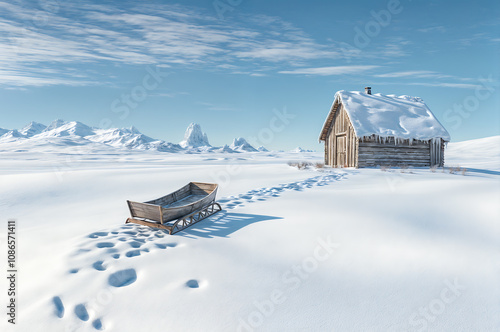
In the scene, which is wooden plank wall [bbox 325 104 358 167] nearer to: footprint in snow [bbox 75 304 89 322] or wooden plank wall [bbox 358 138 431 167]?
wooden plank wall [bbox 358 138 431 167]

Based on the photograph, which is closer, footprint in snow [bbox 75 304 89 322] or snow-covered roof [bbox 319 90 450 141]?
footprint in snow [bbox 75 304 89 322]

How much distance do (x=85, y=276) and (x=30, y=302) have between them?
29.3 inches

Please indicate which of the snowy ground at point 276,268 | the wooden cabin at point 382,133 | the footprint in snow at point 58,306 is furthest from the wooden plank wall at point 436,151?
the footprint in snow at point 58,306

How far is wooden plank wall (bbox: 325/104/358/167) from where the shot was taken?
18.8 meters

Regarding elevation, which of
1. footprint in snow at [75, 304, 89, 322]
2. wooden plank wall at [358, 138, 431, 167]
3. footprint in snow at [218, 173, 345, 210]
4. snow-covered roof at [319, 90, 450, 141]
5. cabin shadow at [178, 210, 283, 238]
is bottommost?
footprint in snow at [75, 304, 89, 322]

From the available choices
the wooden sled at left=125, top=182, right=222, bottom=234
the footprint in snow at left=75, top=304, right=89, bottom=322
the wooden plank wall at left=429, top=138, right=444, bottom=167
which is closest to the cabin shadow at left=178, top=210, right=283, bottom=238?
the wooden sled at left=125, top=182, right=222, bottom=234

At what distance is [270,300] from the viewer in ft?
14.1

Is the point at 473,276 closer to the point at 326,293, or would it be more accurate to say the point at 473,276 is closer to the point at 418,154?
the point at 326,293

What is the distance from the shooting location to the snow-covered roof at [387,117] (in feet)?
60.4

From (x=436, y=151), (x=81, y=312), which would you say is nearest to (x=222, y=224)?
(x=81, y=312)

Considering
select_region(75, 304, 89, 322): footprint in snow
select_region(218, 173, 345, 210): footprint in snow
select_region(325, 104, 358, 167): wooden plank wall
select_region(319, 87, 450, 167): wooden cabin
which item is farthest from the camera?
select_region(325, 104, 358, 167): wooden plank wall

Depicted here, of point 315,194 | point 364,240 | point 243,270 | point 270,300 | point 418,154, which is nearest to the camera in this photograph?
point 270,300

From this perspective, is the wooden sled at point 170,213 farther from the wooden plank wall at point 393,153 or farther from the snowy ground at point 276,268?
the wooden plank wall at point 393,153

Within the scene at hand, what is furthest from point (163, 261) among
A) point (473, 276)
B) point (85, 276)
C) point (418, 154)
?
point (418, 154)
